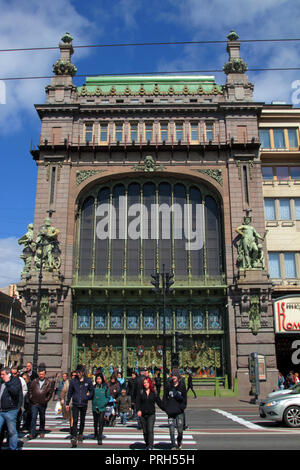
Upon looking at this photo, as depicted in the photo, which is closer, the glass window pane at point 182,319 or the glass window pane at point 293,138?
the glass window pane at point 182,319

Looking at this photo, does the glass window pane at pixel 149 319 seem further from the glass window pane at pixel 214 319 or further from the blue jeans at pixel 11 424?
the blue jeans at pixel 11 424

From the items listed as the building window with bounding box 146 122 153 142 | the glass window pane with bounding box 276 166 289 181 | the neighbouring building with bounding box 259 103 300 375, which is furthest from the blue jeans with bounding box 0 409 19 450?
the glass window pane with bounding box 276 166 289 181

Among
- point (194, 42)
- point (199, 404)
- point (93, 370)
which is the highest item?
point (194, 42)

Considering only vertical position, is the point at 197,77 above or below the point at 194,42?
above

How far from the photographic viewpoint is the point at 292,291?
111ft

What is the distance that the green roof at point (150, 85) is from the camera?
3688 centimetres

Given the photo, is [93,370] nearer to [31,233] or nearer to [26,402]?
[31,233]

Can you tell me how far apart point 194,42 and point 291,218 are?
22.6 metres

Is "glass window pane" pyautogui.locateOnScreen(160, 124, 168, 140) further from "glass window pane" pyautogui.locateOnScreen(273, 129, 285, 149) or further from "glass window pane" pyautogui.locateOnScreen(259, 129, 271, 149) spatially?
"glass window pane" pyautogui.locateOnScreen(273, 129, 285, 149)

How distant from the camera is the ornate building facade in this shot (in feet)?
101

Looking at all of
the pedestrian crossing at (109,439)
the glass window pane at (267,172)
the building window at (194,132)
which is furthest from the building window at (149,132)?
the pedestrian crossing at (109,439)

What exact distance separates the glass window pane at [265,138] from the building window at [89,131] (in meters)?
14.6

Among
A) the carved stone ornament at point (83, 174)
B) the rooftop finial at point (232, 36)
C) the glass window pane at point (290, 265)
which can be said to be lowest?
the glass window pane at point (290, 265)
